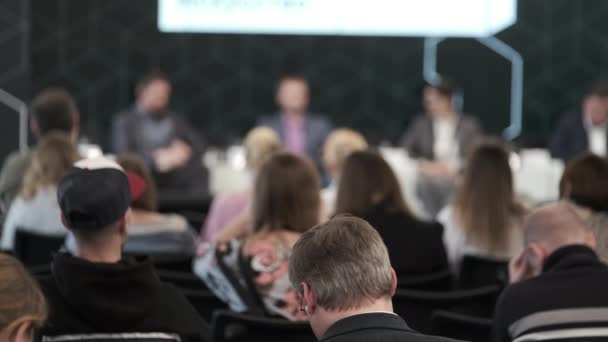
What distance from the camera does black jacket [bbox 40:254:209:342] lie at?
2.21 metres

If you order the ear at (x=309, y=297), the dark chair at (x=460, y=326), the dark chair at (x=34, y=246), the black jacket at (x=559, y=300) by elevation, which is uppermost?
the ear at (x=309, y=297)

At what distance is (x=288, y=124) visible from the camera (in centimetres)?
753

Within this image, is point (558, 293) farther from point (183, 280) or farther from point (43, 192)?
point (43, 192)

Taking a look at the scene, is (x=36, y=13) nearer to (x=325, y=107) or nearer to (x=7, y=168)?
(x=325, y=107)

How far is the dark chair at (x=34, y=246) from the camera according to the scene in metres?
3.97

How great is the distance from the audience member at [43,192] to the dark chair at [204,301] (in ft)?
3.82

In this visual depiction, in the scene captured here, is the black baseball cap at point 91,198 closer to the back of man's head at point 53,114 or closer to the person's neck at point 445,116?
the back of man's head at point 53,114

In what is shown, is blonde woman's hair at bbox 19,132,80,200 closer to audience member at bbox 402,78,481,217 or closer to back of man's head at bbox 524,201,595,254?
back of man's head at bbox 524,201,595,254

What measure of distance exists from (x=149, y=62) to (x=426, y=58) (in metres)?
2.54

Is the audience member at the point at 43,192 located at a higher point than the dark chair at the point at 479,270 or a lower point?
higher

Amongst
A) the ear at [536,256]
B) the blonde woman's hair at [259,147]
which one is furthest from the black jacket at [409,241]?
the blonde woman's hair at [259,147]

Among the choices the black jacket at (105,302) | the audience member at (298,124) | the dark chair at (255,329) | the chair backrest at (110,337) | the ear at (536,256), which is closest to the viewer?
the chair backrest at (110,337)

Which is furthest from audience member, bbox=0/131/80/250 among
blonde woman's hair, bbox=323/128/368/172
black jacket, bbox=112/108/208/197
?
black jacket, bbox=112/108/208/197

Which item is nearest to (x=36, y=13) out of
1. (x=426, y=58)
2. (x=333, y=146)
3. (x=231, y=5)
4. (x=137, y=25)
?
(x=137, y=25)
